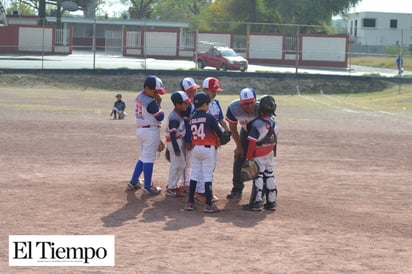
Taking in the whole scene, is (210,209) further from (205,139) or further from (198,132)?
(198,132)

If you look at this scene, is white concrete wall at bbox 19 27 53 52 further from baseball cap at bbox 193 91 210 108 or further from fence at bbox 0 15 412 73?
baseball cap at bbox 193 91 210 108

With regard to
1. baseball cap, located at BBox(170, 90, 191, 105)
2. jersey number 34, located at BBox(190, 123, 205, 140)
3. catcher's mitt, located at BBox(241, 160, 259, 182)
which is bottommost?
catcher's mitt, located at BBox(241, 160, 259, 182)

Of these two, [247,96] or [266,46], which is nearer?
[247,96]

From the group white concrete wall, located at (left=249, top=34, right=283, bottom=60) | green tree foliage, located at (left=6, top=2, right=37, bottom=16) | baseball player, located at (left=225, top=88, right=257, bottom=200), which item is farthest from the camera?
green tree foliage, located at (left=6, top=2, right=37, bottom=16)

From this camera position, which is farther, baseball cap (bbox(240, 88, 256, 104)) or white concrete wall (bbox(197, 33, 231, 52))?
white concrete wall (bbox(197, 33, 231, 52))

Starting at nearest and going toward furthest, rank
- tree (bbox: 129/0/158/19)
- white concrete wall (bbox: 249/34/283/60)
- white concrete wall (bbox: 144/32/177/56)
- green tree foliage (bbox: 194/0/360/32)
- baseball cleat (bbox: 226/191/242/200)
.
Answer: baseball cleat (bbox: 226/191/242/200), white concrete wall (bbox: 249/34/283/60), white concrete wall (bbox: 144/32/177/56), green tree foliage (bbox: 194/0/360/32), tree (bbox: 129/0/158/19)

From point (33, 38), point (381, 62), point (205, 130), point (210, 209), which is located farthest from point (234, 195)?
point (381, 62)

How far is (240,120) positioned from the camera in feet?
39.8

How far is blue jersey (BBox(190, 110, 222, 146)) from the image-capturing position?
1146 cm

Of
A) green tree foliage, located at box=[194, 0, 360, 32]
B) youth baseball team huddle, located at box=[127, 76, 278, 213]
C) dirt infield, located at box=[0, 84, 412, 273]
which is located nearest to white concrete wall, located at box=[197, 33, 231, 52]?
green tree foliage, located at box=[194, 0, 360, 32]

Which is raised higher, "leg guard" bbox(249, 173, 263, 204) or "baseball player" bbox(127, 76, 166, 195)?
"baseball player" bbox(127, 76, 166, 195)

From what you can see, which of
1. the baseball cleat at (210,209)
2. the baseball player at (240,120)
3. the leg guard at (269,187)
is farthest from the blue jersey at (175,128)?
the leg guard at (269,187)

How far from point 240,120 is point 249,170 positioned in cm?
86

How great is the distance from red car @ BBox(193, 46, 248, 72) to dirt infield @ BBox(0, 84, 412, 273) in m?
29.0
